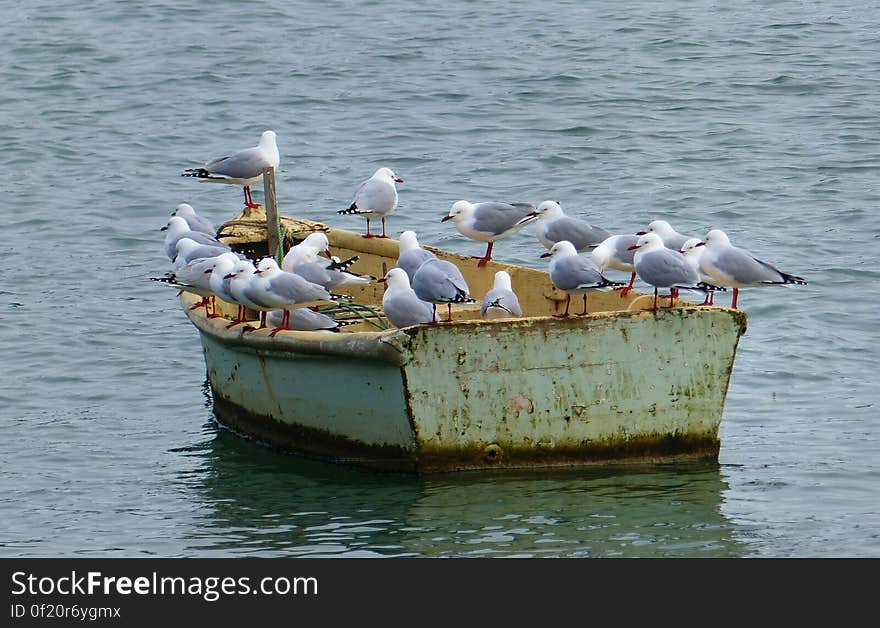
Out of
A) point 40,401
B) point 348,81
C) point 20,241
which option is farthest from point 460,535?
point 348,81

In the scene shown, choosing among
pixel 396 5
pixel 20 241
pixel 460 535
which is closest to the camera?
pixel 460 535

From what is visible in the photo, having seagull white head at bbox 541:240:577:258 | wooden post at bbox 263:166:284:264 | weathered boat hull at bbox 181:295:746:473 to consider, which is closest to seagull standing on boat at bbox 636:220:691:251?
seagull white head at bbox 541:240:577:258

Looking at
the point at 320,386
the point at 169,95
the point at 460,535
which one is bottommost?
the point at 460,535

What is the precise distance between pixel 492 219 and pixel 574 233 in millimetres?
841

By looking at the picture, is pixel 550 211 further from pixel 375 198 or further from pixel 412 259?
pixel 375 198

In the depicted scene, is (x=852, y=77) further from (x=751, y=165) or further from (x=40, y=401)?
(x=40, y=401)

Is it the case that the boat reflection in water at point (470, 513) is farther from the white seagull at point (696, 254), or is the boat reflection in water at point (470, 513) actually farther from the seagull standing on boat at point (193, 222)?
the seagull standing on boat at point (193, 222)

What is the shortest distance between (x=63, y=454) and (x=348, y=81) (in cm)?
1450

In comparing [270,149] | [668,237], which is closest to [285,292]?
[668,237]

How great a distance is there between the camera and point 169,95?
2552cm

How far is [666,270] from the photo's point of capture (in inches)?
416

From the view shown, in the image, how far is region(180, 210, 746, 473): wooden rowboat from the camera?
10391 mm

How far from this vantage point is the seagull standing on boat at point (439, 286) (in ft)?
34.5

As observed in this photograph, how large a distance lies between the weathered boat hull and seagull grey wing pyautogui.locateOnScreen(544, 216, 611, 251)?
1.61m
